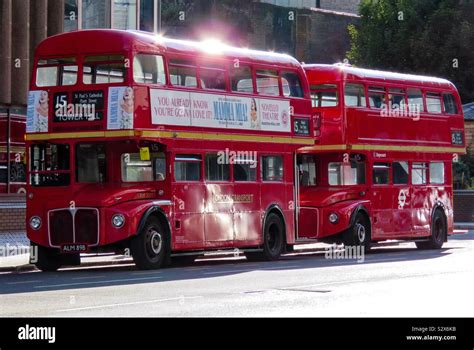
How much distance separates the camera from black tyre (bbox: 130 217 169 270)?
24703 mm

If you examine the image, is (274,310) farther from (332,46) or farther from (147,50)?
(332,46)

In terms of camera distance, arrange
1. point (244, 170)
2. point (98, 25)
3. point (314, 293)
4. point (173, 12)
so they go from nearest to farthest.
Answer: point (314, 293)
point (244, 170)
point (98, 25)
point (173, 12)

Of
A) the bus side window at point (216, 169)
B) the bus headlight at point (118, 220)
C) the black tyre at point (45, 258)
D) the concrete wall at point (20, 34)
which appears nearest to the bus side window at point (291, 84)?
the bus side window at point (216, 169)

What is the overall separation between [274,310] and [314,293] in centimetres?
278

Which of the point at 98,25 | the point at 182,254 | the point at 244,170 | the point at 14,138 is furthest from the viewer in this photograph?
the point at 98,25

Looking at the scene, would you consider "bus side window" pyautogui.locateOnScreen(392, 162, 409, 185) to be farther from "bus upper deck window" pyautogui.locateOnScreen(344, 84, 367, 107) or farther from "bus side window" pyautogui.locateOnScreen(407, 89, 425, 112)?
"bus upper deck window" pyautogui.locateOnScreen(344, 84, 367, 107)

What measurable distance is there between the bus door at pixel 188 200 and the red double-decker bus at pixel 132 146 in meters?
0.02

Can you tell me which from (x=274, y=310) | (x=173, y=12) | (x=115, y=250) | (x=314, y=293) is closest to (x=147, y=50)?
(x=115, y=250)

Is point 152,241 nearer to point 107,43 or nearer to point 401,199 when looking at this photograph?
point 107,43

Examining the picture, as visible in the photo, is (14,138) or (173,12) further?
(173,12)

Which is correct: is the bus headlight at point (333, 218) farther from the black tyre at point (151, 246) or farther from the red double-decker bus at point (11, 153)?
the red double-decker bus at point (11, 153)

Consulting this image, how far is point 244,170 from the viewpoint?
2862cm

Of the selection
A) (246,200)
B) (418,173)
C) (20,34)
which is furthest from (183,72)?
(20,34)

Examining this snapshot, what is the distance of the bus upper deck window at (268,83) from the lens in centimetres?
2891
